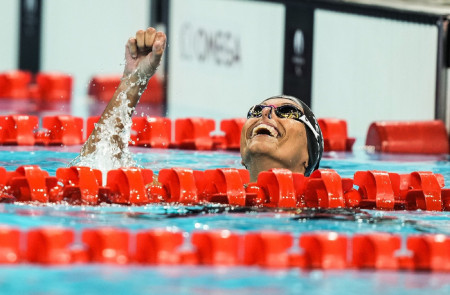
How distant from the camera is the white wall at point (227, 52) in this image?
33.9 ft

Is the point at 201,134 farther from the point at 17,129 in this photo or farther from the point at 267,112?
the point at 267,112

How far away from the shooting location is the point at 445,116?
9.14 meters

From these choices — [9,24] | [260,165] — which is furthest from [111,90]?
[260,165]

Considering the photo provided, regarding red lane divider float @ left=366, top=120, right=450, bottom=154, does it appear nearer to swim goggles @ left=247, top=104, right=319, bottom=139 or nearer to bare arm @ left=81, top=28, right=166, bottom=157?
swim goggles @ left=247, top=104, right=319, bottom=139

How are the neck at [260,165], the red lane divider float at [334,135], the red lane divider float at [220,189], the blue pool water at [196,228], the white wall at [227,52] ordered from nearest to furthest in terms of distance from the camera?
the blue pool water at [196,228] → the red lane divider float at [220,189] → the neck at [260,165] → the red lane divider float at [334,135] → the white wall at [227,52]

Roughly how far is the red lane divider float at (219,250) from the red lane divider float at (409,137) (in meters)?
4.87

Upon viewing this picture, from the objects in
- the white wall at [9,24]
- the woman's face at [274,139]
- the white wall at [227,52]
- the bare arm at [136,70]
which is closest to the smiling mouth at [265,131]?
the woman's face at [274,139]

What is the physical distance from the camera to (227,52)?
10727 mm

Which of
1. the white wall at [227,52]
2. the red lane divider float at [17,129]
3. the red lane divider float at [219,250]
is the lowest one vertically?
the red lane divider float at [219,250]

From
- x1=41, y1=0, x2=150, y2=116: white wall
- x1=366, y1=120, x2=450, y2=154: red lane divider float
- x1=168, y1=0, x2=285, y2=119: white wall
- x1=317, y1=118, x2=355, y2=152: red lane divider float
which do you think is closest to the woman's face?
x1=317, y1=118, x2=355, y2=152: red lane divider float

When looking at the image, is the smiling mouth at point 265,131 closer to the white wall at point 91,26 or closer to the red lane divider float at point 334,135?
the red lane divider float at point 334,135

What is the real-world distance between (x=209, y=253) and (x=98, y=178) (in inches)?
62.8

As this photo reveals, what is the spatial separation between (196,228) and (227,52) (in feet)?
21.8

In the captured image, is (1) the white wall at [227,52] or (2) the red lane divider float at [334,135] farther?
(1) the white wall at [227,52]
